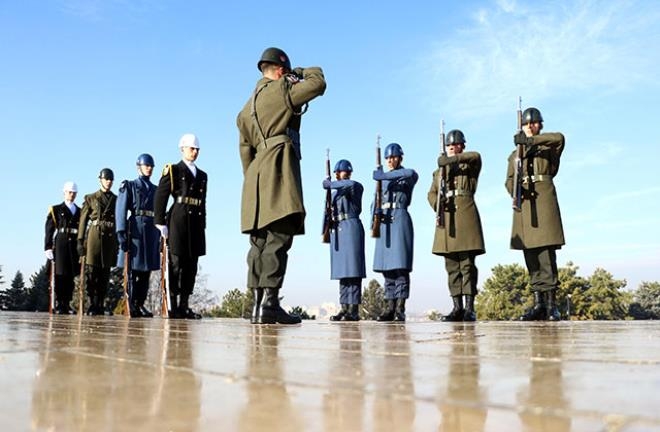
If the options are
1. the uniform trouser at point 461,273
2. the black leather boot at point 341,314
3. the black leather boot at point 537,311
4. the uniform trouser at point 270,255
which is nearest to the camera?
the uniform trouser at point 270,255

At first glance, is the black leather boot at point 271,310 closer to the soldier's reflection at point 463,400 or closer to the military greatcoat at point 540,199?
the soldier's reflection at point 463,400

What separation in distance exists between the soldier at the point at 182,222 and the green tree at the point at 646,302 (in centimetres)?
4898

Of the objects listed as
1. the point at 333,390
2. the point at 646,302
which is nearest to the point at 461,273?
the point at 333,390

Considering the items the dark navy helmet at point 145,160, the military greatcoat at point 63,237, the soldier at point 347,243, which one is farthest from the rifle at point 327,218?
the military greatcoat at point 63,237

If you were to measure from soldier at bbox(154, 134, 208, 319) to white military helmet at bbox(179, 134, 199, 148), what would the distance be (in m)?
0.07

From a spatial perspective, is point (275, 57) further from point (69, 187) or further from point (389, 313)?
point (69, 187)

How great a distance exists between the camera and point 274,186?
476cm

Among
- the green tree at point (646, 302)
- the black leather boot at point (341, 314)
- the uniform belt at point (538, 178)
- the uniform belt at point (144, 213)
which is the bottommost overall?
the green tree at point (646, 302)

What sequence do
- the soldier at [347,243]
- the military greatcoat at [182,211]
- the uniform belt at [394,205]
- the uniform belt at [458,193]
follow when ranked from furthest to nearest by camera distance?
the soldier at [347,243], the uniform belt at [394,205], the military greatcoat at [182,211], the uniform belt at [458,193]

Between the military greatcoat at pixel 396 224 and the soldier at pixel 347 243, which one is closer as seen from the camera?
Answer: the military greatcoat at pixel 396 224

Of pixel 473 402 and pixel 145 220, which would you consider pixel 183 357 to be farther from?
pixel 145 220

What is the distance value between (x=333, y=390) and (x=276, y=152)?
12.1 ft

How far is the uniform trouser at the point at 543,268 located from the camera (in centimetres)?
674

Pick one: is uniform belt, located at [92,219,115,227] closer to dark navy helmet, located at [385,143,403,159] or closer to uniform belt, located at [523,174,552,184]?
dark navy helmet, located at [385,143,403,159]
